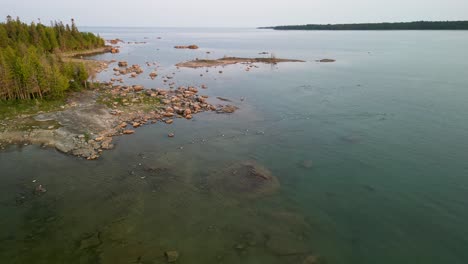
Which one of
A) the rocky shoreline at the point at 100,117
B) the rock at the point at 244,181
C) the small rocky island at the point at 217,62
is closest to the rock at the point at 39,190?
the rocky shoreline at the point at 100,117

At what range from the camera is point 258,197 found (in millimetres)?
17859

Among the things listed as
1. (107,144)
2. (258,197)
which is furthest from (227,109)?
(258,197)

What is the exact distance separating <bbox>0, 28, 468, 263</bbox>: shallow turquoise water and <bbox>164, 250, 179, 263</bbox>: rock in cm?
26

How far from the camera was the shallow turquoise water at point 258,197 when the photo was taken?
13961 millimetres

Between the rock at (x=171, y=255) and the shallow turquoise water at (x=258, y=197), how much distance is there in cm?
26

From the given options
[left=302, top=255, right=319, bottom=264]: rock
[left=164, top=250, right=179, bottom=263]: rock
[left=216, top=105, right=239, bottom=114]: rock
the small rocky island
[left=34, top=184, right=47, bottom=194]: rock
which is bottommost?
[left=302, top=255, right=319, bottom=264]: rock

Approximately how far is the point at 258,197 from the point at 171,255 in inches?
261

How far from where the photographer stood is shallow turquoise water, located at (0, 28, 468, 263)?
14.0 meters

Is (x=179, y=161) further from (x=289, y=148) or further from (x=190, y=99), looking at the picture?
(x=190, y=99)

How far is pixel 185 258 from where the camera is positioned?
13320 mm

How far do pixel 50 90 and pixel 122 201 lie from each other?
24882 millimetres

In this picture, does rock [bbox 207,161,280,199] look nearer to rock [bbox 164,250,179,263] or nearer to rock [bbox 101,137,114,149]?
rock [bbox 164,250,179,263]

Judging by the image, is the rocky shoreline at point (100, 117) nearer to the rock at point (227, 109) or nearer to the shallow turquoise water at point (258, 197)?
the rock at point (227, 109)

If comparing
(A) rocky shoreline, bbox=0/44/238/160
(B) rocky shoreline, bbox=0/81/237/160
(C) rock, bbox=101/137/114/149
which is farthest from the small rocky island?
(C) rock, bbox=101/137/114/149
